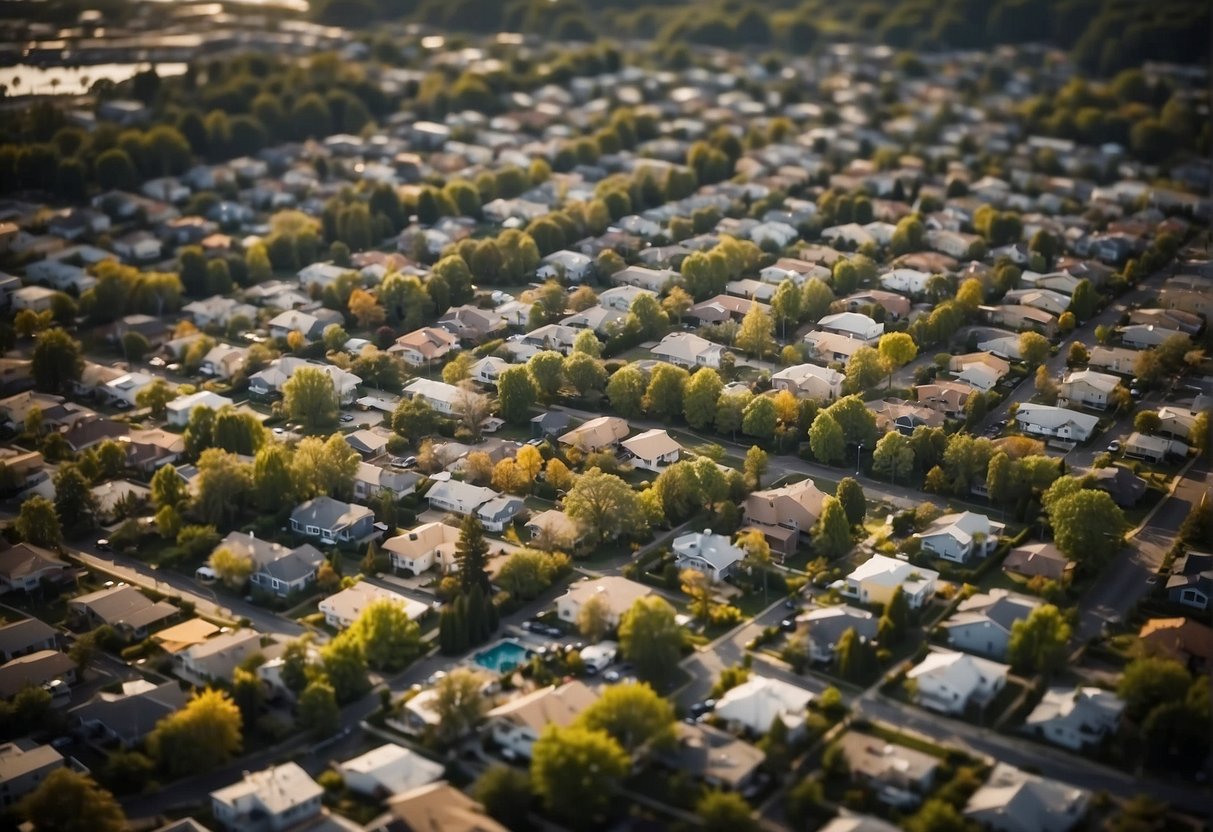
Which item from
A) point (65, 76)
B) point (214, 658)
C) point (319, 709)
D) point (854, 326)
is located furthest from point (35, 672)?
point (65, 76)

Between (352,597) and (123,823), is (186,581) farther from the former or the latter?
(123,823)

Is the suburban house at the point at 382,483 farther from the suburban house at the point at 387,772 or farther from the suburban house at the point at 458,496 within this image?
the suburban house at the point at 387,772

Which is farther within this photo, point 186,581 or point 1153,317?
point 1153,317

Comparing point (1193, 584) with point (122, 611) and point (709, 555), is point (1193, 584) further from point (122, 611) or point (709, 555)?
point (122, 611)

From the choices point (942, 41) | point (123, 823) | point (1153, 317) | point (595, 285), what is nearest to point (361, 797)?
point (123, 823)

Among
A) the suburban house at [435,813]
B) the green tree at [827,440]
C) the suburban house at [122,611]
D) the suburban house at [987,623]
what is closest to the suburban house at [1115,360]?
the green tree at [827,440]
